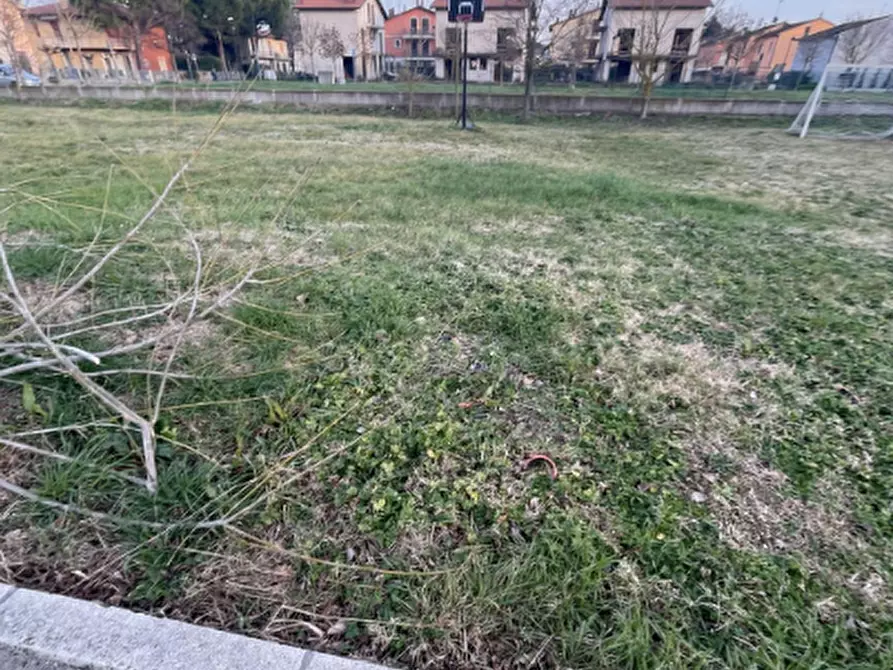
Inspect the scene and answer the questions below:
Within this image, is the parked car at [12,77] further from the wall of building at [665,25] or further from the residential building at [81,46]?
the wall of building at [665,25]

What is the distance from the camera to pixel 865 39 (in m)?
13.1

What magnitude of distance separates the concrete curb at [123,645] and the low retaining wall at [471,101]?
15.8m

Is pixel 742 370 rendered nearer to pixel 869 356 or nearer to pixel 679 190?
pixel 869 356

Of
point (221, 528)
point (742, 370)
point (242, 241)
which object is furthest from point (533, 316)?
point (242, 241)

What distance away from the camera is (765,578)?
133cm

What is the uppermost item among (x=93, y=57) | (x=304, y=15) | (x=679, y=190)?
(x=304, y=15)

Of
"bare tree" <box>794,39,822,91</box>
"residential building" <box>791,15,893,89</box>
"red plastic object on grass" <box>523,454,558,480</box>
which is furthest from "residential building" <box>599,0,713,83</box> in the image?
"red plastic object on grass" <box>523,454,558,480</box>

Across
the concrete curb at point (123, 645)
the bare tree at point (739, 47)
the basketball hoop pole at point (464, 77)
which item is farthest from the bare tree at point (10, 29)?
the bare tree at point (739, 47)

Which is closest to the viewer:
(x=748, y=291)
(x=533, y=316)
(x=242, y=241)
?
(x=533, y=316)

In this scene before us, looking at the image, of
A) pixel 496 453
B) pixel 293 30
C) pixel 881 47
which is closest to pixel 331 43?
pixel 293 30

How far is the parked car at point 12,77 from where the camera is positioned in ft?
57.2

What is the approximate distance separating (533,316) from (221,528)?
6.29ft

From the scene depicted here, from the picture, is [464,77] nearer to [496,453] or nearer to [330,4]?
[496,453]

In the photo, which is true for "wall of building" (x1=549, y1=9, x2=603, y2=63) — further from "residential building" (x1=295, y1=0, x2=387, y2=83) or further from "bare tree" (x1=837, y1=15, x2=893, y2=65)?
"residential building" (x1=295, y1=0, x2=387, y2=83)
